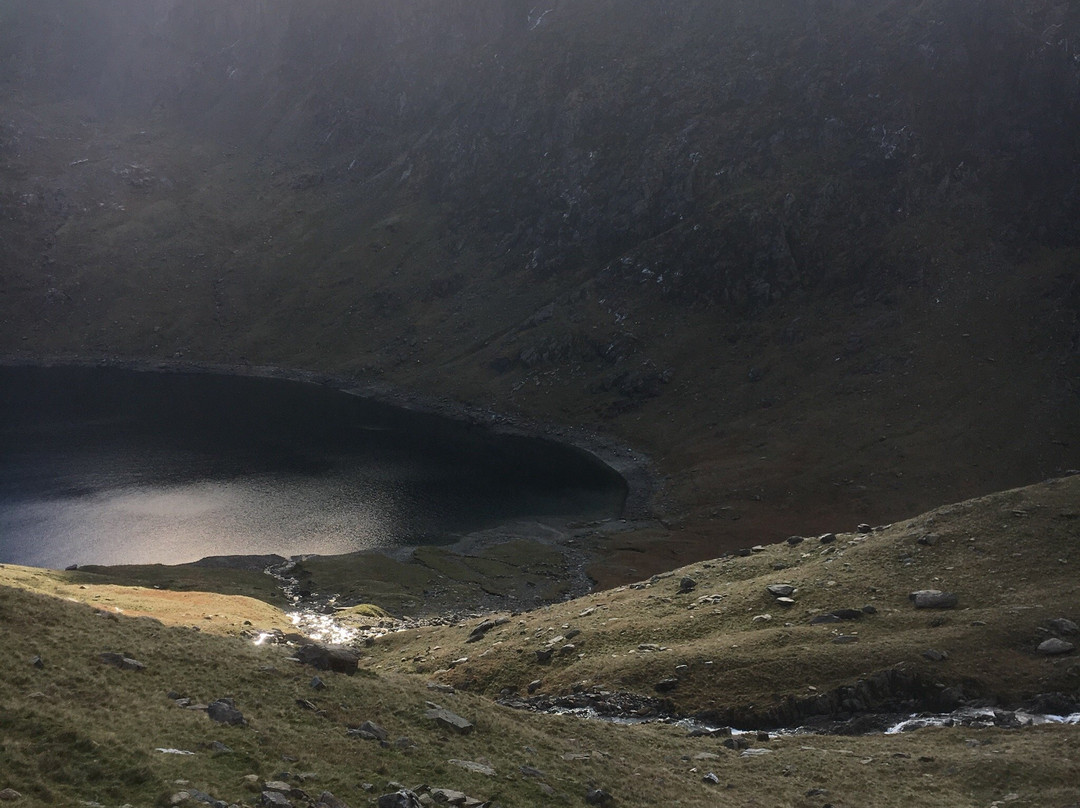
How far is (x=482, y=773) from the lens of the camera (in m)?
27.4

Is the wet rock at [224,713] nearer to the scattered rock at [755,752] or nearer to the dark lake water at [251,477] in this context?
the scattered rock at [755,752]

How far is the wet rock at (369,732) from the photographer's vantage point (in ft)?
92.7

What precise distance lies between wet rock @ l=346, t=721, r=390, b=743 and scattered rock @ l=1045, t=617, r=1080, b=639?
31870 mm

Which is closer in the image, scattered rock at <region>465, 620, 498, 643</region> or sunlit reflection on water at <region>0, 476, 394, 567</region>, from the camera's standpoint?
scattered rock at <region>465, 620, 498, 643</region>

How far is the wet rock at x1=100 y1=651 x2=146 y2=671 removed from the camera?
100ft

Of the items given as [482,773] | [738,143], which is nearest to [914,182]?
[738,143]

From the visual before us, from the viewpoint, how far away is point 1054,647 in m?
39.3

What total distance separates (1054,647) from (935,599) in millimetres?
6830

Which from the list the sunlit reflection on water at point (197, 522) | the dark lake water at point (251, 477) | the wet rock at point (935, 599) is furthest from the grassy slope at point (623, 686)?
the dark lake water at point (251, 477)

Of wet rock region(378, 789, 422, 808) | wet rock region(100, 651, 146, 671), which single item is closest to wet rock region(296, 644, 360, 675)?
wet rock region(100, 651, 146, 671)

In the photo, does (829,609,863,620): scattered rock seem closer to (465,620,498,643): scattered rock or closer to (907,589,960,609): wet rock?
(907,589,960,609): wet rock

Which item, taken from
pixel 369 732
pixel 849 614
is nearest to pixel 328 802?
pixel 369 732

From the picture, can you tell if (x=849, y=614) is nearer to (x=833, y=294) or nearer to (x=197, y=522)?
(x=197, y=522)

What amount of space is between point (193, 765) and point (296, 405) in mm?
156612
